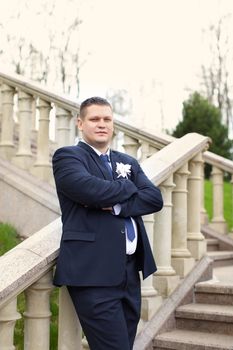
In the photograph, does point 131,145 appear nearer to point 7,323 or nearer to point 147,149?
point 147,149

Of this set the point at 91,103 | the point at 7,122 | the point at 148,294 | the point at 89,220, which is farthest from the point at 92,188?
the point at 7,122

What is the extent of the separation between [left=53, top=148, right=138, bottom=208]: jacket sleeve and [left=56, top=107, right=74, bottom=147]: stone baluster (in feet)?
10.1

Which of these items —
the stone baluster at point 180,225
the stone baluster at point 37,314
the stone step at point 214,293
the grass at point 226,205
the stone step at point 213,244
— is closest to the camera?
the stone baluster at point 37,314

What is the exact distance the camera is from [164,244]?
3.95 metres

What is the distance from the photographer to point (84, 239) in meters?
2.49

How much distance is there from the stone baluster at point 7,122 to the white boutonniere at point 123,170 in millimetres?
3500

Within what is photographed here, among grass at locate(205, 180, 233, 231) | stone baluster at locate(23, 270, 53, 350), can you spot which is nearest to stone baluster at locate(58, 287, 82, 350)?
stone baluster at locate(23, 270, 53, 350)

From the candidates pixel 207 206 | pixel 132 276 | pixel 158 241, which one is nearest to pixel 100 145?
pixel 132 276

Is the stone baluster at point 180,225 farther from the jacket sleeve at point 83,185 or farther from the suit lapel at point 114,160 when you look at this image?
the jacket sleeve at point 83,185

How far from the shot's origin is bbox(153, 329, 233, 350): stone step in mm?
3512

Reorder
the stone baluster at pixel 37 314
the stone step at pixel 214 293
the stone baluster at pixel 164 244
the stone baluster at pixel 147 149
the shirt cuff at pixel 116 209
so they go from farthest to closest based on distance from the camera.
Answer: the stone baluster at pixel 147 149
the stone step at pixel 214 293
the stone baluster at pixel 164 244
the stone baluster at pixel 37 314
the shirt cuff at pixel 116 209

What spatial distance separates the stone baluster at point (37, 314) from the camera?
274 centimetres

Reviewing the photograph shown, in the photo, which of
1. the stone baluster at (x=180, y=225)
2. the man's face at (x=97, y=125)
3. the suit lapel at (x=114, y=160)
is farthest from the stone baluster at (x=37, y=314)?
the stone baluster at (x=180, y=225)

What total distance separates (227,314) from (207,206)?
7203 millimetres
